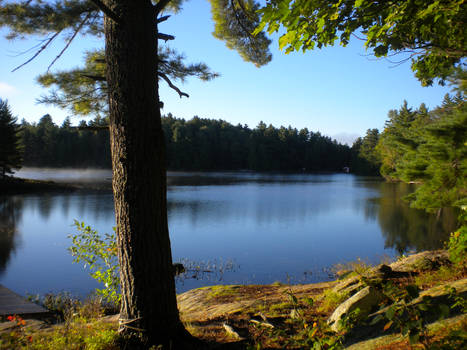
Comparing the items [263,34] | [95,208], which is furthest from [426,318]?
[95,208]

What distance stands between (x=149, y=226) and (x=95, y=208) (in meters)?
20.1

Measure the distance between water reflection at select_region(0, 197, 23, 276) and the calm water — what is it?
0.10 feet

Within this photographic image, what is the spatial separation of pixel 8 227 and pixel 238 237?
10733mm

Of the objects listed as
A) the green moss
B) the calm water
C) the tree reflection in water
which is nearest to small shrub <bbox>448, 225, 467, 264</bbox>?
the green moss

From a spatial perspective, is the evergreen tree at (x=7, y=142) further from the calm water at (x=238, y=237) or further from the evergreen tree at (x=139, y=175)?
the evergreen tree at (x=139, y=175)

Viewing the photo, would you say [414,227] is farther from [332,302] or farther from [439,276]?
[332,302]

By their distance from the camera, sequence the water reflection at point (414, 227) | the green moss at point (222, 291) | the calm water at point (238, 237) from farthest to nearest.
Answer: the water reflection at point (414, 227) < the calm water at point (238, 237) < the green moss at point (222, 291)

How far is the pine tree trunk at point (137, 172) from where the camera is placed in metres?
2.71

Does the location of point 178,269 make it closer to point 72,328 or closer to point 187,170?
point 72,328

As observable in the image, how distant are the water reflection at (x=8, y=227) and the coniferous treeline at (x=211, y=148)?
49540 mm

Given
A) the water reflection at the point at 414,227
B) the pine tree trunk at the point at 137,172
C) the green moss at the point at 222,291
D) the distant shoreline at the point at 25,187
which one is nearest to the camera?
the pine tree trunk at the point at 137,172

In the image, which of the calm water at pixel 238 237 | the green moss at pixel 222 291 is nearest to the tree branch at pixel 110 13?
the green moss at pixel 222 291

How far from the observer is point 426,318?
2311 mm

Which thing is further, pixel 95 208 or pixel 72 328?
pixel 95 208
